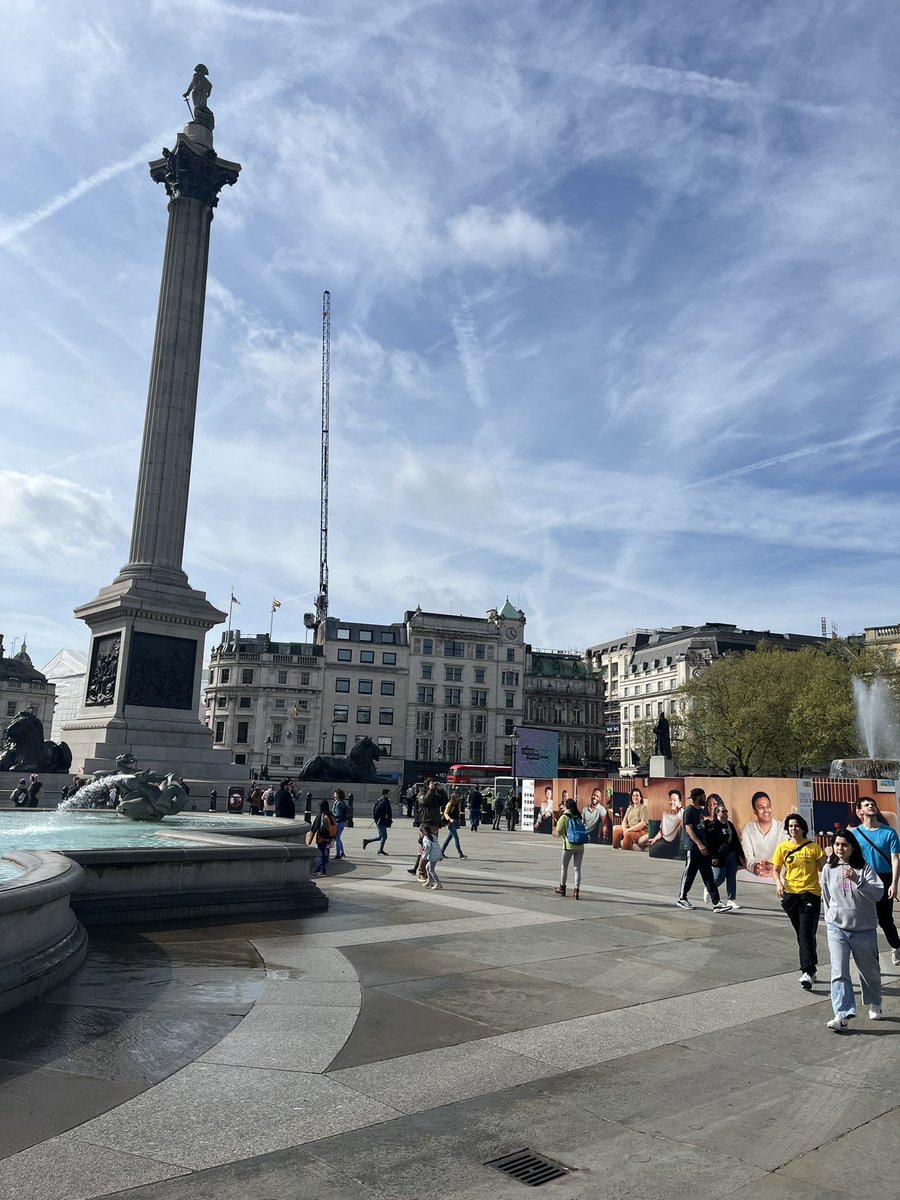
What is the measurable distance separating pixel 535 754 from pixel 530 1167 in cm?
3881

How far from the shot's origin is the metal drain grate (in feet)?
14.3

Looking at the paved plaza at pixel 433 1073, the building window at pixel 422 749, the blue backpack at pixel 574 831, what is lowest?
the paved plaza at pixel 433 1073

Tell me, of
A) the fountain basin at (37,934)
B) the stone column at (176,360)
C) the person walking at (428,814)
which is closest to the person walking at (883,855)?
the person walking at (428,814)

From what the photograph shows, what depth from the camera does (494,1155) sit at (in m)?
4.59

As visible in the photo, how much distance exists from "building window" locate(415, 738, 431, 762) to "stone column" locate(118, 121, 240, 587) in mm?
61170

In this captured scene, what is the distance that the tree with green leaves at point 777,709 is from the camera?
167 feet

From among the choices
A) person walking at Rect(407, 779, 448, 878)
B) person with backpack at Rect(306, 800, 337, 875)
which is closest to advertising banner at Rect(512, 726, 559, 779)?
person with backpack at Rect(306, 800, 337, 875)

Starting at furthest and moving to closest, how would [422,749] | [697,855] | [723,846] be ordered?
1. [422,749]
2. [723,846]
3. [697,855]

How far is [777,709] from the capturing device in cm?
5262

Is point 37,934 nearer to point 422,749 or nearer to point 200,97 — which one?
point 200,97

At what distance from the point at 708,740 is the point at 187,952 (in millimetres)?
53694

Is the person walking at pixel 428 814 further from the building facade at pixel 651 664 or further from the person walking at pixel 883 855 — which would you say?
the building facade at pixel 651 664

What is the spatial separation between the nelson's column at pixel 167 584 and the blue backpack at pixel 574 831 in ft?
66.4

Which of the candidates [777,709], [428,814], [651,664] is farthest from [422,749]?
[428,814]
